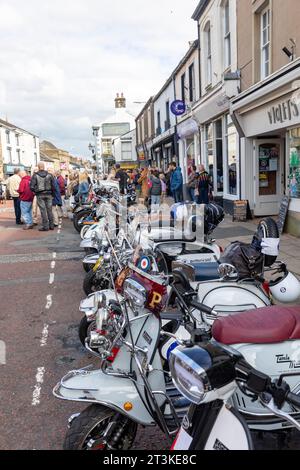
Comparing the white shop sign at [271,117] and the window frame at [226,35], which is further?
the window frame at [226,35]

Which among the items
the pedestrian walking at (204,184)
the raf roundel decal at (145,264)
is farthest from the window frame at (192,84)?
the raf roundel decal at (145,264)

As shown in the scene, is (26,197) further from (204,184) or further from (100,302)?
(100,302)

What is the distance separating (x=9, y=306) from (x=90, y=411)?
3687 mm

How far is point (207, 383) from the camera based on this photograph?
1415mm

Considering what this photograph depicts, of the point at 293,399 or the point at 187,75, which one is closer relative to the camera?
the point at 293,399

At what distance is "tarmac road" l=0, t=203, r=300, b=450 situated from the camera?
286cm

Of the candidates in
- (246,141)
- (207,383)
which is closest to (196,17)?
(246,141)

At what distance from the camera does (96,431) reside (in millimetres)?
2320

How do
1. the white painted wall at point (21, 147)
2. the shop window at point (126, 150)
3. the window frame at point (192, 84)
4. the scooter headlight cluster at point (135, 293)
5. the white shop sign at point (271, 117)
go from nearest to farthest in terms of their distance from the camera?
the scooter headlight cluster at point (135, 293)
the white shop sign at point (271, 117)
the window frame at point (192, 84)
the shop window at point (126, 150)
the white painted wall at point (21, 147)

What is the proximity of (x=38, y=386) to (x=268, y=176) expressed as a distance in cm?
958

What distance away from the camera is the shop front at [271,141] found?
8.36 m

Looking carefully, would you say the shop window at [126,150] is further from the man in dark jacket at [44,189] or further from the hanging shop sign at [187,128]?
the man in dark jacket at [44,189]

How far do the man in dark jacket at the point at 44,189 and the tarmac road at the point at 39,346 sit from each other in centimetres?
337

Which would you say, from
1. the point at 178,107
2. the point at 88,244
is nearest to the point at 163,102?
the point at 178,107
